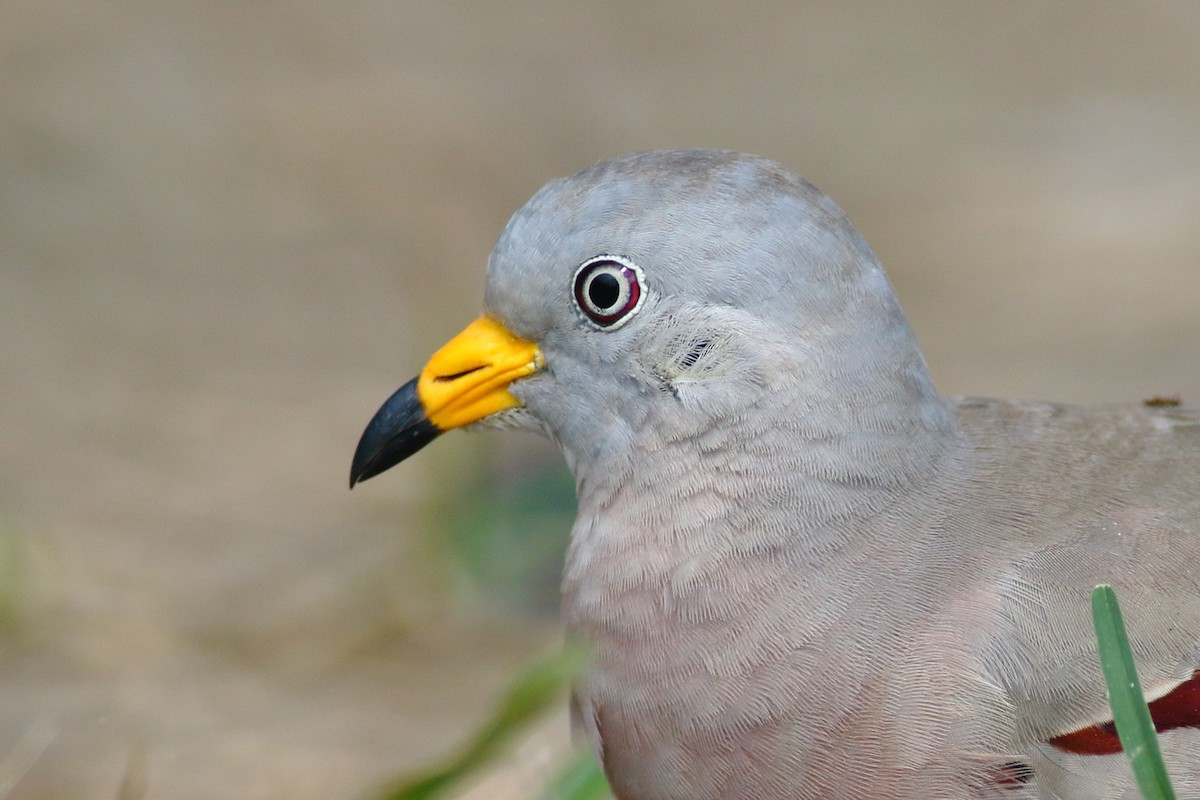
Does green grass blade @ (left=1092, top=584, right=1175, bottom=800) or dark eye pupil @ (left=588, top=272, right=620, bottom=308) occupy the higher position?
dark eye pupil @ (left=588, top=272, right=620, bottom=308)

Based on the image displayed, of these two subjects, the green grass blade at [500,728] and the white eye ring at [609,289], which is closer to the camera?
the green grass blade at [500,728]

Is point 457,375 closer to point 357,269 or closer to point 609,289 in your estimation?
point 609,289

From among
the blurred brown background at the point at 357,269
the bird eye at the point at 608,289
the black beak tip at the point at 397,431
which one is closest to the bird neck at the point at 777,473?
the bird eye at the point at 608,289

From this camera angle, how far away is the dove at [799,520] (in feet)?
9.45

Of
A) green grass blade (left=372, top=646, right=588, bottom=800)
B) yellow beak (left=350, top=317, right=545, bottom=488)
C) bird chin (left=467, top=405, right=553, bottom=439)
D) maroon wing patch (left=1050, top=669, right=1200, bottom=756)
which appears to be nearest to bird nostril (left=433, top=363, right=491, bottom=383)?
yellow beak (left=350, top=317, right=545, bottom=488)

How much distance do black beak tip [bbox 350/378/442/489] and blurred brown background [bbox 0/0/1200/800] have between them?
1.60 meters

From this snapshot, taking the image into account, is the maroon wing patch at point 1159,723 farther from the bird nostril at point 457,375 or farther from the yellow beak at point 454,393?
the bird nostril at point 457,375

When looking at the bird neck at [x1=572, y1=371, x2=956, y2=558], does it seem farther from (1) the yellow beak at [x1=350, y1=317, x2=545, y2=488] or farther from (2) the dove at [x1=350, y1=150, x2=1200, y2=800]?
(1) the yellow beak at [x1=350, y1=317, x2=545, y2=488]

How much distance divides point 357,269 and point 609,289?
18.4ft

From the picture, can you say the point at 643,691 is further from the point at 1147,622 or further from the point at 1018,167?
the point at 1018,167

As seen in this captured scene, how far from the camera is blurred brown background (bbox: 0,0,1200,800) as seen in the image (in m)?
5.52

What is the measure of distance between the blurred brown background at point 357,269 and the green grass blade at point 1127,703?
3072 mm

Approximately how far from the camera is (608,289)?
127 inches

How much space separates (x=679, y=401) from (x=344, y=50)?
7464 millimetres
